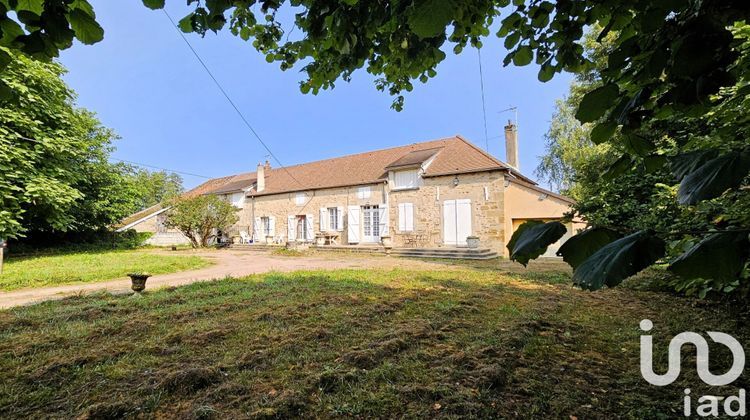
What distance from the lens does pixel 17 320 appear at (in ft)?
14.2

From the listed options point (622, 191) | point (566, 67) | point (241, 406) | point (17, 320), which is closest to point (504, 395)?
point (241, 406)

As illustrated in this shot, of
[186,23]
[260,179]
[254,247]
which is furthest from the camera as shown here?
[260,179]

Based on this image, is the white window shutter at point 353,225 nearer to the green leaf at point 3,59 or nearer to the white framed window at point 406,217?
the white framed window at point 406,217

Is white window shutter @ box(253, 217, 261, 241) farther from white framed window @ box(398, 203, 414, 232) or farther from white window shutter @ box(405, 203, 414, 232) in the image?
white window shutter @ box(405, 203, 414, 232)

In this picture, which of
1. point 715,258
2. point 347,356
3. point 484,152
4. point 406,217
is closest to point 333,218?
point 406,217

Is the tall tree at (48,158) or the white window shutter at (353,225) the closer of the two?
the tall tree at (48,158)

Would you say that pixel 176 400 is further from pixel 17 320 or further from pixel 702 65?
pixel 17 320

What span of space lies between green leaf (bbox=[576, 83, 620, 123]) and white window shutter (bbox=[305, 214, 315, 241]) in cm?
1925

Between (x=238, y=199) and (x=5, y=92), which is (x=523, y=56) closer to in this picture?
(x=5, y=92)

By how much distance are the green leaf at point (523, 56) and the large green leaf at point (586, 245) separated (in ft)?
5.74

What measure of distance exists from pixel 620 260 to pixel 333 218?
62.0ft

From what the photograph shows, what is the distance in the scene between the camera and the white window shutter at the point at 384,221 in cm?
1739

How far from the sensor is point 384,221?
17.5 metres

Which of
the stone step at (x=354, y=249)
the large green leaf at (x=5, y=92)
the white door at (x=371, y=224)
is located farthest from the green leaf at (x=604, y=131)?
the white door at (x=371, y=224)
